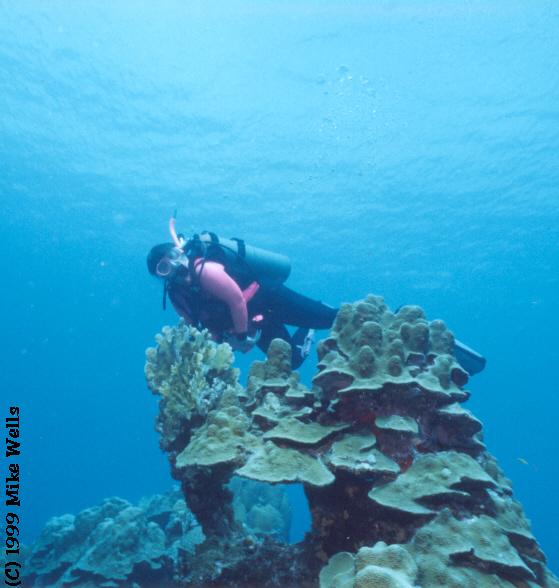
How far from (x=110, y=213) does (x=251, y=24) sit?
779 inches

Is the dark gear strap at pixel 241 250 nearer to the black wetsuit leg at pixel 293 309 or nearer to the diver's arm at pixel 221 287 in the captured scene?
the black wetsuit leg at pixel 293 309

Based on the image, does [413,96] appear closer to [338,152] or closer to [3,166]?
[338,152]

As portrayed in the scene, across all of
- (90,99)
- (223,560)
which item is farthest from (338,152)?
(223,560)

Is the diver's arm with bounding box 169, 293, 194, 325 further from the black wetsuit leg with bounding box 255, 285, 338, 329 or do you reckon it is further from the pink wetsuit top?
the black wetsuit leg with bounding box 255, 285, 338, 329

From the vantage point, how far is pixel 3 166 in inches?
1069

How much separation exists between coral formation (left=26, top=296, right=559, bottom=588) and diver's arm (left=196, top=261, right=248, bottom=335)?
0.86 m

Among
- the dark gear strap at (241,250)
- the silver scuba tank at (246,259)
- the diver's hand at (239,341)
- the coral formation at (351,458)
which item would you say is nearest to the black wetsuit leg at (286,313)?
the silver scuba tank at (246,259)

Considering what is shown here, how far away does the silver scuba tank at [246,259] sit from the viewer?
7254mm

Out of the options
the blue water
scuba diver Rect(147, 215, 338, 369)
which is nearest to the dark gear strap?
scuba diver Rect(147, 215, 338, 369)

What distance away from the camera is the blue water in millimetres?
17766

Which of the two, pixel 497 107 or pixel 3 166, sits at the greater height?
pixel 3 166

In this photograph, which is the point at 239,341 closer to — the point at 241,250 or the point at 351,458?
the point at 241,250

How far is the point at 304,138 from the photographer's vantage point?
77.5 feet

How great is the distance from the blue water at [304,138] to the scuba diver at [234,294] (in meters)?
5.99
